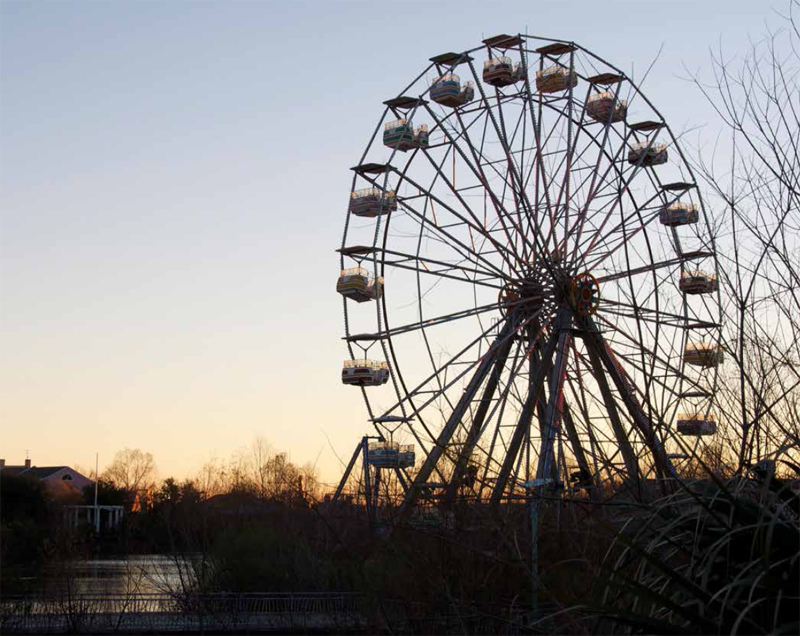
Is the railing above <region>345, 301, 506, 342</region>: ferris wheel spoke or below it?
below

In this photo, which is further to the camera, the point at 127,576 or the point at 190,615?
the point at 127,576

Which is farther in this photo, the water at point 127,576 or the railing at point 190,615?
the water at point 127,576

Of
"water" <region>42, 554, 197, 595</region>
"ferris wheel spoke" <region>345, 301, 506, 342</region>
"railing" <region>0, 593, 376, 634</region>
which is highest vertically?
"ferris wheel spoke" <region>345, 301, 506, 342</region>

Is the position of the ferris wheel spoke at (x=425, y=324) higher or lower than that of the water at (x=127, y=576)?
higher

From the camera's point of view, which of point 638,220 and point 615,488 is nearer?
point 615,488

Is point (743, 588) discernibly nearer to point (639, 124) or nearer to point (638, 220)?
point (638, 220)

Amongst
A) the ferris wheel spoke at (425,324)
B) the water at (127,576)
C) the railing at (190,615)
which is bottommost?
the railing at (190,615)

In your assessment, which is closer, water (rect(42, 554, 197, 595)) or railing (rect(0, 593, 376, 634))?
railing (rect(0, 593, 376, 634))

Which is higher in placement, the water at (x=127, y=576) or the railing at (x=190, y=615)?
the water at (x=127, y=576)

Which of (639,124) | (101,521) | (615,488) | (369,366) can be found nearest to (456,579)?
(615,488)

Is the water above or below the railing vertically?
above

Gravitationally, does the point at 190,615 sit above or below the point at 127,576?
below

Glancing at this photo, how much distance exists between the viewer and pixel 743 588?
13.9 feet

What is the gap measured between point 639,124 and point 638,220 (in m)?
3.59
